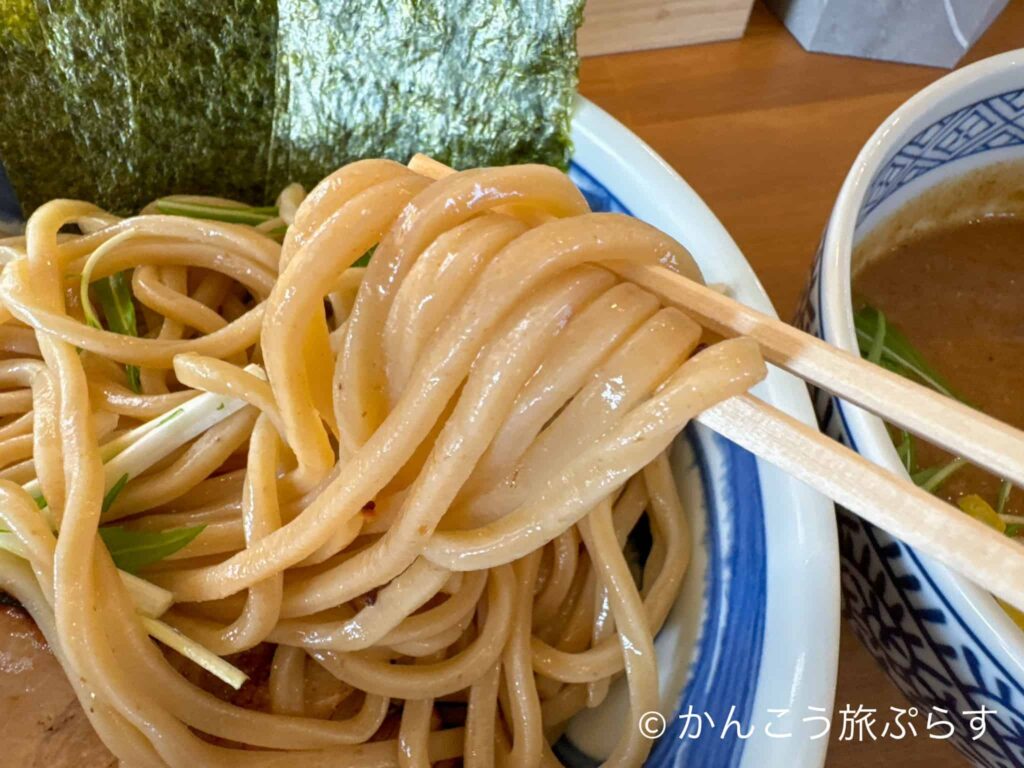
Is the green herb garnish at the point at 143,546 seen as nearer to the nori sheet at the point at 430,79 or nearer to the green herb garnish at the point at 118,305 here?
the green herb garnish at the point at 118,305

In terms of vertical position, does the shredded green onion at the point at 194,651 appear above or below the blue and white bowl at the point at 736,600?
below

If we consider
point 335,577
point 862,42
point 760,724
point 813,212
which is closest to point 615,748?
point 760,724

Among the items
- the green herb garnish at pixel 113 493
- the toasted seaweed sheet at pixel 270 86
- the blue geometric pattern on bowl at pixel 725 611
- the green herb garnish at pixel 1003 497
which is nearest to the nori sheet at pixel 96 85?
the toasted seaweed sheet at pixel 270 86

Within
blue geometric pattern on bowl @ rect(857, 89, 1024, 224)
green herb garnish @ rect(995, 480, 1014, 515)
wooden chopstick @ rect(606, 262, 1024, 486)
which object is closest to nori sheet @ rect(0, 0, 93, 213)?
wooden chopstick @ rect(606, 262, 1024, 486)

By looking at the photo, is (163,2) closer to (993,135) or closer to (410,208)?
(410,208)

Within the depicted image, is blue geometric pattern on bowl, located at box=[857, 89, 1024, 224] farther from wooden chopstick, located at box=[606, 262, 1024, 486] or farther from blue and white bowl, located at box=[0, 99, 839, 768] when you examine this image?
wooden chopstick, located at box=[606, 262, 1024, 486]

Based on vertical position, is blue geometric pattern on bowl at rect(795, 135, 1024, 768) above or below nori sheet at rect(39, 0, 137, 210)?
below
